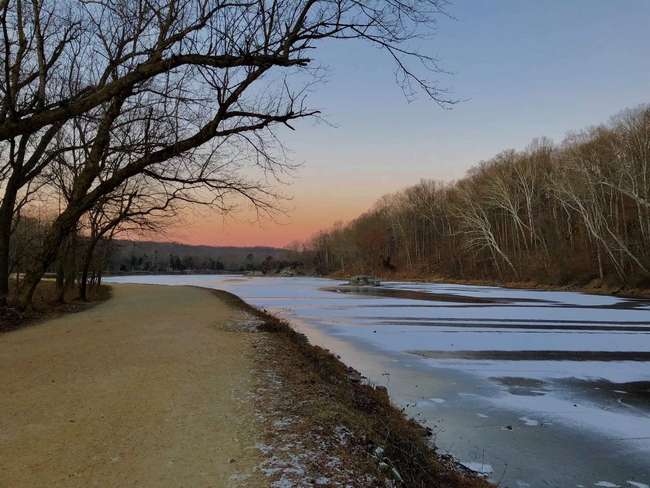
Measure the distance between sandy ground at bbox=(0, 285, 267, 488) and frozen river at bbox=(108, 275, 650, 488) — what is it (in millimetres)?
2654

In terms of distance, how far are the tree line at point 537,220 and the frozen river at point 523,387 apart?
2356cm

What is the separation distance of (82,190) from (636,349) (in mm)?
15198

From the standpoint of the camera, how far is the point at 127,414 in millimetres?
5289

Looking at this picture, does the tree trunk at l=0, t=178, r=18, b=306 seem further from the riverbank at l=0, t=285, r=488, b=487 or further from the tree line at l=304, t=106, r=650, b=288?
the tree line at l=304, t=106, r=650, b=288

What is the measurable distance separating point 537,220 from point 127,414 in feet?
194

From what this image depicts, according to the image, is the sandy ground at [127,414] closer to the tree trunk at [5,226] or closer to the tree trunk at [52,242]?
the tree trunk at [52,242]

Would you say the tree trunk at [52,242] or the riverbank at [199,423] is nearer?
the riverbank at [199,423]

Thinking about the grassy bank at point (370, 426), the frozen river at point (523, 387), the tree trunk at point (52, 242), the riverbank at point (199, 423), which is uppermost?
the tree trunk at point (52, 242)

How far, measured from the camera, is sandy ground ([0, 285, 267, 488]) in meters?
3.85

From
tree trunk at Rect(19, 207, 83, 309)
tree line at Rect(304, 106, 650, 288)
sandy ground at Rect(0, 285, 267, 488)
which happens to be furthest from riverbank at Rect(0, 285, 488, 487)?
tree line at Rect(304, 106, 650, 288)

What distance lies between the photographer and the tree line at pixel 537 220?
3794 cm

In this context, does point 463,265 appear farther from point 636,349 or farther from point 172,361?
point 172,361

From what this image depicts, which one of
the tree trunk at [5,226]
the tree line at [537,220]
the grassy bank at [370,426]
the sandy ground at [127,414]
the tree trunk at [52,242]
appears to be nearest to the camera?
the sandy ground at [127,414]

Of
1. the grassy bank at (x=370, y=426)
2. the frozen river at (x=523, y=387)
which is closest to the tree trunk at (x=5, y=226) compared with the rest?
the frozen river at (x=523, y=387)
